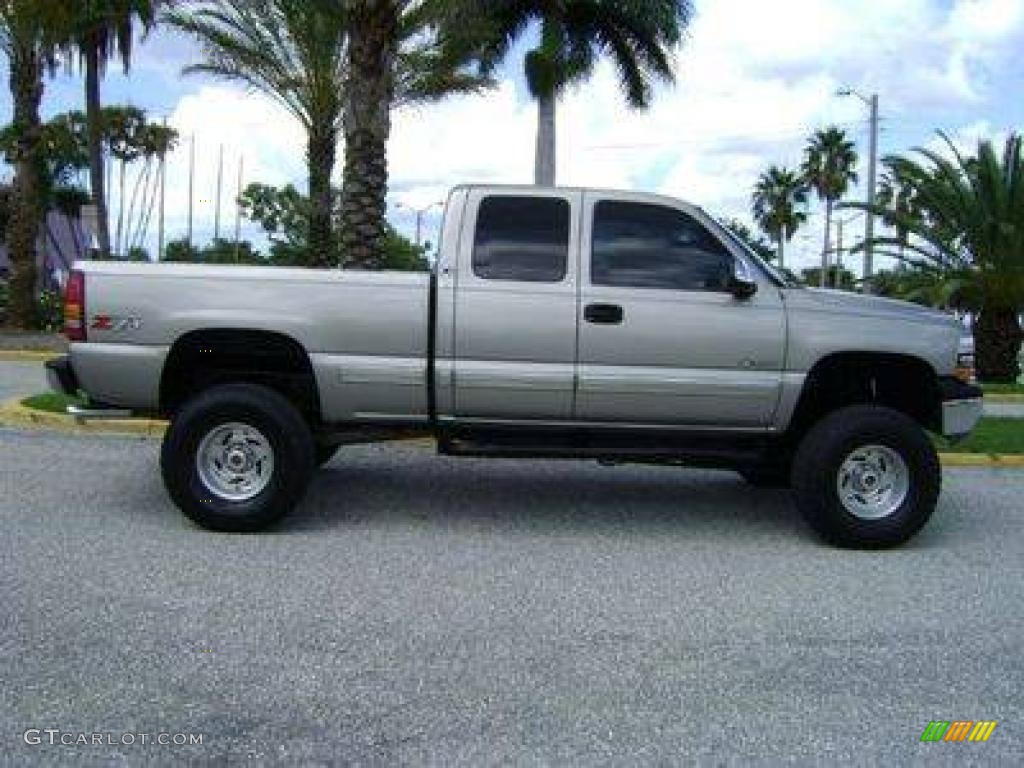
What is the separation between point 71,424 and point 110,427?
20.0 inches

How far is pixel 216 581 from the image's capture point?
6457mm

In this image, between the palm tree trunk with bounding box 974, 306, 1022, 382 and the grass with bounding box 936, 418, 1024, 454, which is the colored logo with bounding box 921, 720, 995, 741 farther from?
the palm tree trunk with bounding box 974, 306, 1022, 382

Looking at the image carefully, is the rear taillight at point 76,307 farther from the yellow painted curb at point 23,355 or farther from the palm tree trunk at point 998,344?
the palm tree trunk at point 998,344

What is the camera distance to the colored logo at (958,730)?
181 inches

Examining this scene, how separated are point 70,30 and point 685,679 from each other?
883 inches

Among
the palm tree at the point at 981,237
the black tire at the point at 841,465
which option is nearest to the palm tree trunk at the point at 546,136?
the palm tree at the point at 981,237

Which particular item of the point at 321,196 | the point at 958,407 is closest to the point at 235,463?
the point at 958,407

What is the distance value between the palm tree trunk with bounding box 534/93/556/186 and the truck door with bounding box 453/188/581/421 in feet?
68.1

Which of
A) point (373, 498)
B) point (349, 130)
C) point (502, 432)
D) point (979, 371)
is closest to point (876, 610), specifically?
point (502, 432)

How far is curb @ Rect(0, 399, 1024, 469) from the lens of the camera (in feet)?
37.3

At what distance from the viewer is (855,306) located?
25.4 ft

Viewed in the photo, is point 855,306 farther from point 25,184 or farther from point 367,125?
point 25,184

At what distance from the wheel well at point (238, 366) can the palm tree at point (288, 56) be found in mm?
14745

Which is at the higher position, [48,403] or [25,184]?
Result: [25,184]
